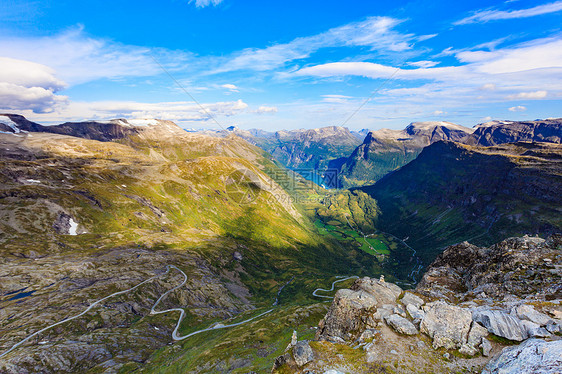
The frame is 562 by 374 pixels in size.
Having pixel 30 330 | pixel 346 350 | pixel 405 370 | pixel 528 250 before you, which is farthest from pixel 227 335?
pixel 528 250

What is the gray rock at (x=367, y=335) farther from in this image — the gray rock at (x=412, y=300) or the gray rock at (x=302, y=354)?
the gray rock at (x=412, y=300)

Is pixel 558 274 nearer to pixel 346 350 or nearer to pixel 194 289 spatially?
pixel 346 350

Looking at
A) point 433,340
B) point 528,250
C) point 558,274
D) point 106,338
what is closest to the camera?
point 433,340

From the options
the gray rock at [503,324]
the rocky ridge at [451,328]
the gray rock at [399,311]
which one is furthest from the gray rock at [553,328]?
the gray rock at [399,311]

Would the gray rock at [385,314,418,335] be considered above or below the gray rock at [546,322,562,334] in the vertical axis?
below

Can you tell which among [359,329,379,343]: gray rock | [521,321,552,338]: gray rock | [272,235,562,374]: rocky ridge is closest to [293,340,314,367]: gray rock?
[272,235,562,374]: rocky ridge

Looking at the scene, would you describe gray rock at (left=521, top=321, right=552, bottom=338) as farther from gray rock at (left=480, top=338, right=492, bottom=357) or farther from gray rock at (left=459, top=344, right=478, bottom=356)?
gray rock at (left=459, top=344, right=478, bottom=356)
